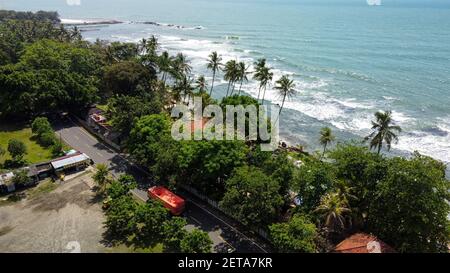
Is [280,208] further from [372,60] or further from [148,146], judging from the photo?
[372,60]

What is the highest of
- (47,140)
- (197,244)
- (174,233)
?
(47,140)

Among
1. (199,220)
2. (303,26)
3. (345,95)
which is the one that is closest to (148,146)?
(199,220)

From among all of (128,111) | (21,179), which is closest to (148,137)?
(128,111)

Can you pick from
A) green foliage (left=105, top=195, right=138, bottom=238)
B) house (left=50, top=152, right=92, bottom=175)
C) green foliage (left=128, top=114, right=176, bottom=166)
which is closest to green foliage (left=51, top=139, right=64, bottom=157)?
house (left=50, top=152, right=92, bottom=175)

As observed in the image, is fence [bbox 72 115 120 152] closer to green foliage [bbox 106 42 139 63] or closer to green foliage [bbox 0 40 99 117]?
green foliage [bbox 0 40 99 117]

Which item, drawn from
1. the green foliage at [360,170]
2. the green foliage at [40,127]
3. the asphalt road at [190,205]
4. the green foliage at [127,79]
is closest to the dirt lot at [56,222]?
the asphalt road at [190,205]

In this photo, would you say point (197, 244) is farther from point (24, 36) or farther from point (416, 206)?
point (24, 36)
